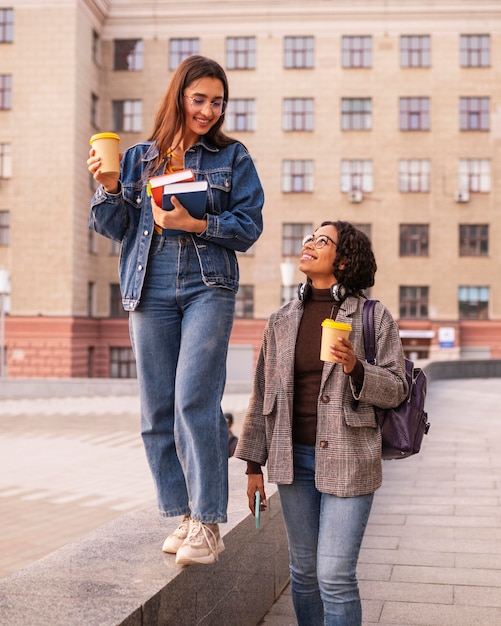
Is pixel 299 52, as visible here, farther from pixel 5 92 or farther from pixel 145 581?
pixel 145 581

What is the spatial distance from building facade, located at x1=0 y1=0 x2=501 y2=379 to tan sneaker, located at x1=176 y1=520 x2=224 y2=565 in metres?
34.8

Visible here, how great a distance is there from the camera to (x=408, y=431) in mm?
3373

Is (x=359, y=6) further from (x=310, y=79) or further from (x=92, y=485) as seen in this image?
(x=92, y=485)

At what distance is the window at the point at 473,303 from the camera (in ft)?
127

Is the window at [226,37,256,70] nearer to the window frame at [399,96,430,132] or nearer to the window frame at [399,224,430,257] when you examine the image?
the window frame at [399,96,430,132]

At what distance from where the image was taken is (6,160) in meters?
37.0

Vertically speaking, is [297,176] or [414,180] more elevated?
[297,176]

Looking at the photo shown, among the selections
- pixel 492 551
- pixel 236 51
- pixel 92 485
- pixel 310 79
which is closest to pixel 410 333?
pixel 310 79

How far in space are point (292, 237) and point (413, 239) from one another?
5.31 metres

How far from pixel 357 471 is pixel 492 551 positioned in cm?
317

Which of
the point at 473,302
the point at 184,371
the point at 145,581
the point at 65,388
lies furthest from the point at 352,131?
the point at 145,581

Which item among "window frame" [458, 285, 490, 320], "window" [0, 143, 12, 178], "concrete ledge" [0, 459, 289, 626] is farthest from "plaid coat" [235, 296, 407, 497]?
"window frame" [458, 285, 490, 320]

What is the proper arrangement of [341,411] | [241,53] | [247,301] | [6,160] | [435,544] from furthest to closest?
1. [241,53]
2. [247,301]
3. [6,160]
4. [435,544]
5. [341,411]

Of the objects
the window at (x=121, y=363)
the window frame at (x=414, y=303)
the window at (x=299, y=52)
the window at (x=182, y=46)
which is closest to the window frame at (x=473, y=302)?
the window frame at (x=414, y=303)
